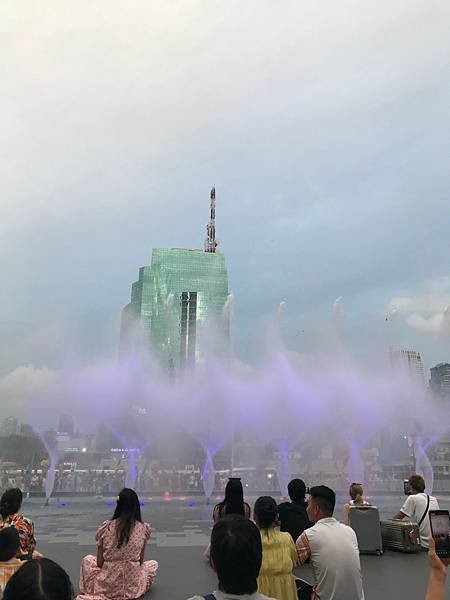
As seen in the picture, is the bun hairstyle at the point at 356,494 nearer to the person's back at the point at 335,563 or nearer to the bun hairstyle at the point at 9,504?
the person's back at the point at 335,563

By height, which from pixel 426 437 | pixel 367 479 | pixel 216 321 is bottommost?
pixel 367 479

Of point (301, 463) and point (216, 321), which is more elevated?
point (216, 321)

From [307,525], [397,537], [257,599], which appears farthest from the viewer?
[397,537]

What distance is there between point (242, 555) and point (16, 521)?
3.85 metres

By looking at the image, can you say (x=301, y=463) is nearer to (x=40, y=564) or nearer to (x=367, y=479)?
(x=367, y=479)

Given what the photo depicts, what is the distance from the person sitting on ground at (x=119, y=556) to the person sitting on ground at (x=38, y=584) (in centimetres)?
383

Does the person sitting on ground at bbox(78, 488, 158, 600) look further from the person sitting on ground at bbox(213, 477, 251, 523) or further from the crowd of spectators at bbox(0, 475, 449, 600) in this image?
the person sitting on ground at bbox(213, 477, 251, 523)

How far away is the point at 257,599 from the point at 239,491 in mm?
4527

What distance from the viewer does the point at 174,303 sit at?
353ft

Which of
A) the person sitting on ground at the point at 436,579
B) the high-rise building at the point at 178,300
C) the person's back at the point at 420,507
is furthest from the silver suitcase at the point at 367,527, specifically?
the high-rise building at the point at 178,300

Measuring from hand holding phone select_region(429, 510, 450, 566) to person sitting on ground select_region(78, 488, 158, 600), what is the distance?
12.4 ft

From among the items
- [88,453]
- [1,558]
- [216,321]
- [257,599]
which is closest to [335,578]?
[257,599]

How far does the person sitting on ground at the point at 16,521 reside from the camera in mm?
4980

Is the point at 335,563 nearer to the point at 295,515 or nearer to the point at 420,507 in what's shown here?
the point at 295,515
